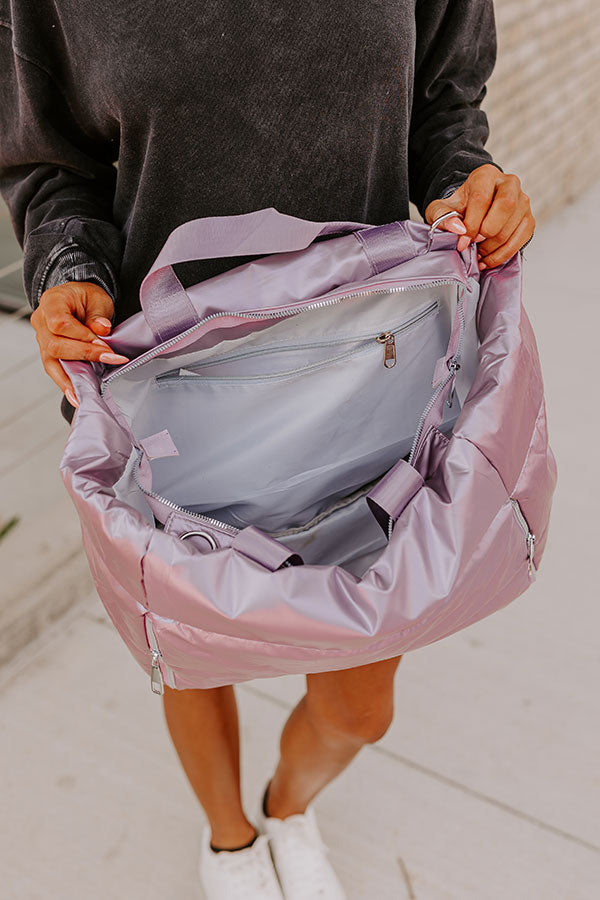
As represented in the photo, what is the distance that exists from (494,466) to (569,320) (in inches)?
68.7

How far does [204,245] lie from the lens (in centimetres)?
65

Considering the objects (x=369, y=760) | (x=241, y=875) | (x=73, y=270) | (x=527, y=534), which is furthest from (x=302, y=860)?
(x=73, y=270)

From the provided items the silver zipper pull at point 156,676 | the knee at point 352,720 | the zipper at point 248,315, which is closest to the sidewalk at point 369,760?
the knee at point 352,720

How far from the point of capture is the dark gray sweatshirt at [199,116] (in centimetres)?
68

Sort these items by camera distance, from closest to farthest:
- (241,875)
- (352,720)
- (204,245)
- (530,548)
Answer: (204,245), (530,548), (352,720), (241,875)

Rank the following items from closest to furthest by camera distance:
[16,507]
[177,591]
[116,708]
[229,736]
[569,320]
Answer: [177,591] < [229,736] < [116,708] < [16,507] < [569,320]

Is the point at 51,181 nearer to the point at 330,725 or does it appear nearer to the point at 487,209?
the point at 487,209

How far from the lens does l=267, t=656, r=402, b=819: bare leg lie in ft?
2.85

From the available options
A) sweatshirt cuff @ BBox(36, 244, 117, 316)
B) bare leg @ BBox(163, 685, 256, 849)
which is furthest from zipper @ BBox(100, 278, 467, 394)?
bare leg @ BBox(163, 685, 256, 849)

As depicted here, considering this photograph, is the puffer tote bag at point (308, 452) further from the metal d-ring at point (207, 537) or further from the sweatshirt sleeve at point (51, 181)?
the sweatshirt sleeve at point (51, 181)

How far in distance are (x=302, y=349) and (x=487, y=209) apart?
8.4 inches

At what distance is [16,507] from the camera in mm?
1496

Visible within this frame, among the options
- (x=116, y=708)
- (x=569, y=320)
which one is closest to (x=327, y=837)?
(x=116, y=708)

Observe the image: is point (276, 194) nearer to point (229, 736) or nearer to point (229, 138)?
point (229, 138)
